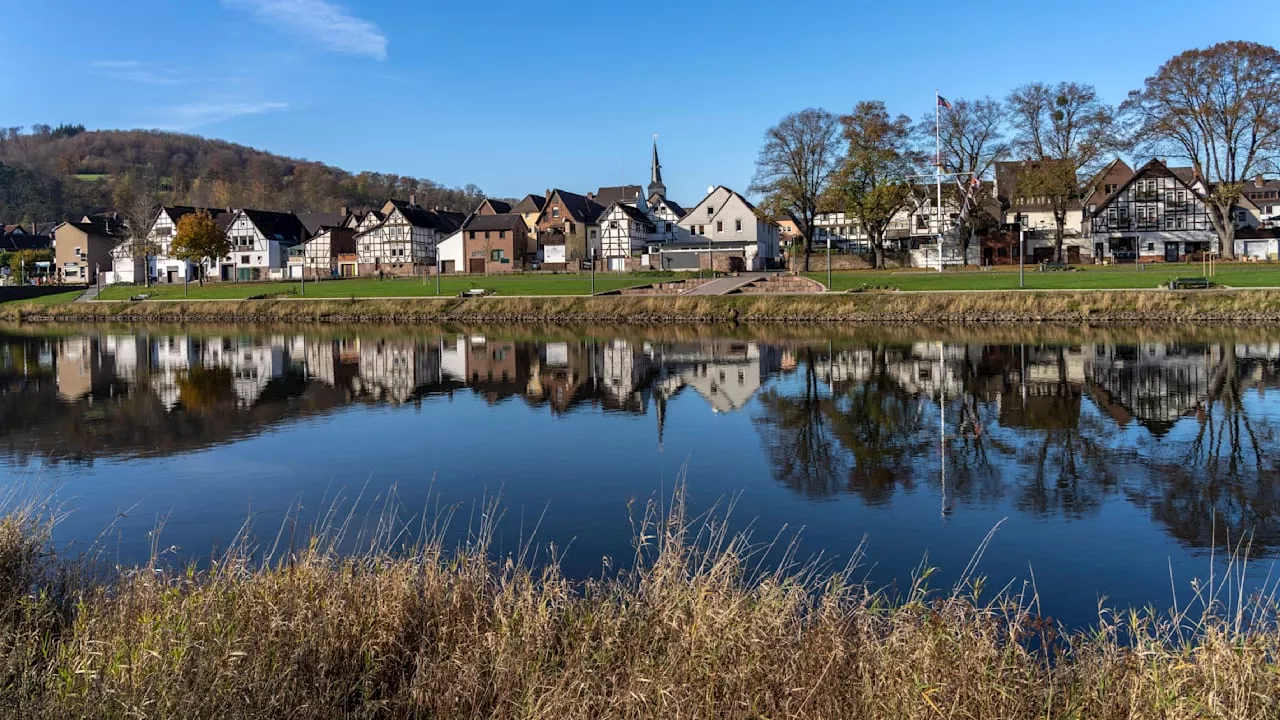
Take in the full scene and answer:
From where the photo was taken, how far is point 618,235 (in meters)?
89.0

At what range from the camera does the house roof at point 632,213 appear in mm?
88562

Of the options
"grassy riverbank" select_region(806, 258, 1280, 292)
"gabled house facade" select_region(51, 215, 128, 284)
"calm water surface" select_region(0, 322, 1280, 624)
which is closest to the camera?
"calm water surface" select_region(0, 322, 1280, 624)

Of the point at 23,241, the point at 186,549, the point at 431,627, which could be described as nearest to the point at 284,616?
the point at 431,627

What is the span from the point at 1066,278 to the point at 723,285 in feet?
67.3

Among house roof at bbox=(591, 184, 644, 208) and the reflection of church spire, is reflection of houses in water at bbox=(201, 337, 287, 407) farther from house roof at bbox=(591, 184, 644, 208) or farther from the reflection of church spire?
house roof at bbox=(591, 184, 644, 208)

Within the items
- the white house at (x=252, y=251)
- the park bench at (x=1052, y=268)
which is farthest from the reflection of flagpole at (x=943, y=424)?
the white house at (x=252, y=251)

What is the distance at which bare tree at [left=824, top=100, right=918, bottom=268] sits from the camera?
72.4 m

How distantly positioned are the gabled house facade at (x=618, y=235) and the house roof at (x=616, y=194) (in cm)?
1530

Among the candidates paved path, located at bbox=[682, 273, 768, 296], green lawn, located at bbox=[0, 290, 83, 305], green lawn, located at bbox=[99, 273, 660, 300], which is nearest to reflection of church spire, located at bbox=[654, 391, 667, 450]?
paved path, located at bbox=[682, 273, 768, 296]

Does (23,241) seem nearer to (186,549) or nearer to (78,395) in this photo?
(78,395)

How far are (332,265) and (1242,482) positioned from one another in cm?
9162

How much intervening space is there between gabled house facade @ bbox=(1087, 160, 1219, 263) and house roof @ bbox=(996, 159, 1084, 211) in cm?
325

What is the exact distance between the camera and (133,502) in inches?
574

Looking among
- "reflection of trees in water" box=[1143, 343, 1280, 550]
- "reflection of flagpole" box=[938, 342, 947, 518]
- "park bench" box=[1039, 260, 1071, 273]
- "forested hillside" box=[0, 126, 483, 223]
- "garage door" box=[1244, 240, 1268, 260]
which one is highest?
"forested hillside" box=[0, 126, 483, 223]
